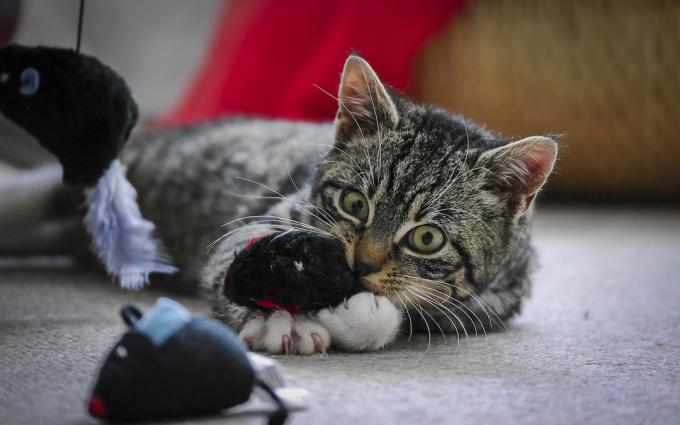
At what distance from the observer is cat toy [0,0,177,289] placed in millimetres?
1273

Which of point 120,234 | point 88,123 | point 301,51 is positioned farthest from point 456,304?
point 301,51

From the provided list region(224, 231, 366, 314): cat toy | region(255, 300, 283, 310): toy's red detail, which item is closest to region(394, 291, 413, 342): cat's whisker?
region(224, 231, 366, 314): cat toy

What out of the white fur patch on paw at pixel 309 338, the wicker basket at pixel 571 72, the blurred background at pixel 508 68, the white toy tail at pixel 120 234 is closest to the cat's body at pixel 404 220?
the white fur patch on paw at pixel 309 338

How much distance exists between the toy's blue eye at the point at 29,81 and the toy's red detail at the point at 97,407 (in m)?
0.58

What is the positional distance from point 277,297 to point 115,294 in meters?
0.70

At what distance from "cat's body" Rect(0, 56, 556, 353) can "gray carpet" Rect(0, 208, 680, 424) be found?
0.06 m

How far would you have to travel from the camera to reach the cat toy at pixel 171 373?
0.95 m

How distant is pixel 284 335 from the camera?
1.31 metres

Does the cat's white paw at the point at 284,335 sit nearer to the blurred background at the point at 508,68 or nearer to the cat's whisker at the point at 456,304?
the cat's whisker at the point at 456,304

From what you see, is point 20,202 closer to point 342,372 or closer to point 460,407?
point 342,372

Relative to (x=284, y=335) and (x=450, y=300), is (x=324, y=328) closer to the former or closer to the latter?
(x=284, y=335)

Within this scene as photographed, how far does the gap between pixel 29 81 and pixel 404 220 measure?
0.71 meters

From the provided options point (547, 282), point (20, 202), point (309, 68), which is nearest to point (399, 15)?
point (309, 68)

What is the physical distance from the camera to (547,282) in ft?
7.11
